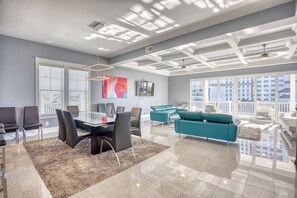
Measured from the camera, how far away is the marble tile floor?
1.94 m

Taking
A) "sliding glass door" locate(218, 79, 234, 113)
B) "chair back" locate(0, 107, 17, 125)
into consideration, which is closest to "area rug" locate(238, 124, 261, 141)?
"sliding glass door" locate(218, 79, 234, 113)

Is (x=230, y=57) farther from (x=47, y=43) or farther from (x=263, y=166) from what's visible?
(x=47, y=43)

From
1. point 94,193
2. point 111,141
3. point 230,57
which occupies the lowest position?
point 94,193

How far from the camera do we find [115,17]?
3.10 metres

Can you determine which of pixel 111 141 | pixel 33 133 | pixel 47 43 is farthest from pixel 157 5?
pixel 33 133

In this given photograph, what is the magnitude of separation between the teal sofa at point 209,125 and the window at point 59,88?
371 centimetres

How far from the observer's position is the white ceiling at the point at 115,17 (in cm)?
266

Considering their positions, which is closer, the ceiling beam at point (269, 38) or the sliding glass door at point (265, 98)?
the ceiling beam at point (269, 38)

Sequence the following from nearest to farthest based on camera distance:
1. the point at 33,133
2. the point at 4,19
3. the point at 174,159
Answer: the point at 174,159 → the point at 4,19 → the point at 33,133

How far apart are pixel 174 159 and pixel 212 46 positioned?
3.79 meters

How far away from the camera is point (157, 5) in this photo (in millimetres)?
2713

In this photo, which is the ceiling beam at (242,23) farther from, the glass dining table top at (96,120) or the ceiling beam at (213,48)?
the glass dining table top at (96,120)

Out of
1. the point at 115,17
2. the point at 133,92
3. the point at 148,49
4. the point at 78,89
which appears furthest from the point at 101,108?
the point at 115,17

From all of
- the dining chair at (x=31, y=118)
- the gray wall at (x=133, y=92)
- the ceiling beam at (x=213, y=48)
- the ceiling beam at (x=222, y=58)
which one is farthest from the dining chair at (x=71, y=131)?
the ceiling beam at (x=222, y=58)
